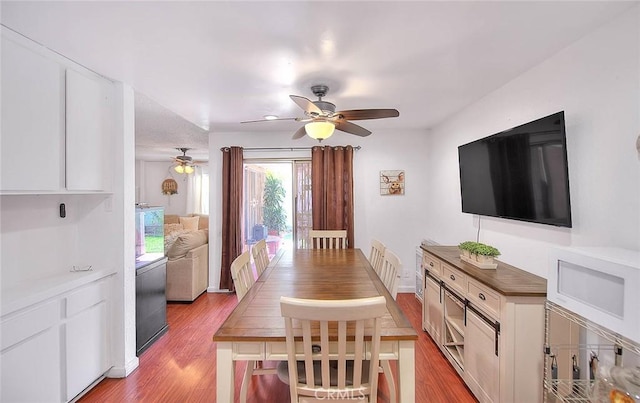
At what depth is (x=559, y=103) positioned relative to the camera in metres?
1.98

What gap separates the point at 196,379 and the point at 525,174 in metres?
2.97

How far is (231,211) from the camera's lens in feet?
14.0

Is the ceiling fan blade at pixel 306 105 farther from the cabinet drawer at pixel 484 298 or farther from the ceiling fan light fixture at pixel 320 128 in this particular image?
the cabinet drawer at pixel 484 298

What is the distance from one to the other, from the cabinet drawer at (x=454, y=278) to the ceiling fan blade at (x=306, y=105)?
5.49ft

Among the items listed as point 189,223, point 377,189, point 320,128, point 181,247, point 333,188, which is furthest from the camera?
point 189,223

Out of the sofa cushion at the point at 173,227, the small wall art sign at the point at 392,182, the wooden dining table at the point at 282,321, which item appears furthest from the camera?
the sofa cushion at the point at 173,227

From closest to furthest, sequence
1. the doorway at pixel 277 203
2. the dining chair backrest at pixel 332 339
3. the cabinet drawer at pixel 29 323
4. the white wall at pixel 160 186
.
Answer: the dining chair backrest at pixel 332 339 < the cabinet drawer at pixel 29 323 < the doorway at pixel 277 203 < the white wall at pixel 160 186

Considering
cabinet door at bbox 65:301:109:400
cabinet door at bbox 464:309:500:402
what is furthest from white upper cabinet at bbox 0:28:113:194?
cabinet door at bbox 464:309:500:402

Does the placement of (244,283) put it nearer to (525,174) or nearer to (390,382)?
(390,382)

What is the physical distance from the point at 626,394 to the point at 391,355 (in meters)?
0.99

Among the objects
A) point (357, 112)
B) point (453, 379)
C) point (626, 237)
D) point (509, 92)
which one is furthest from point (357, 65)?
point (453, 379)

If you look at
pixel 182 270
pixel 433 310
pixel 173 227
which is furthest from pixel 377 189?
pixel 173 227

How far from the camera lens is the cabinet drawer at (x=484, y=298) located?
1834 mm

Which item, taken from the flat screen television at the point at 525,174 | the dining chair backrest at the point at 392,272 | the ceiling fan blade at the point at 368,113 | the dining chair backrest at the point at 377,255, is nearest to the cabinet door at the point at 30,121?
the ceiling fan blade at the point at 368,113
